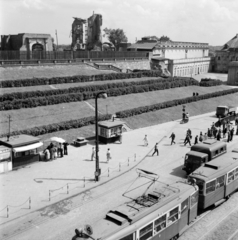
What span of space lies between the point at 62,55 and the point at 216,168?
47.8 m

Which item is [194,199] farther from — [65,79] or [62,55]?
[62,55]

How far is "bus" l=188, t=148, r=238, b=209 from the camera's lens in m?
18.0

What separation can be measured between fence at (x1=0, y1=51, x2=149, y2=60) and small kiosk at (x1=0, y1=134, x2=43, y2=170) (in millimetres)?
31151

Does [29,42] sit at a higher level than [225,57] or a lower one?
higher

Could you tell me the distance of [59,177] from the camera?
2380cm

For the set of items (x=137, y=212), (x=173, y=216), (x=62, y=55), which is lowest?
(x=173, y=216)

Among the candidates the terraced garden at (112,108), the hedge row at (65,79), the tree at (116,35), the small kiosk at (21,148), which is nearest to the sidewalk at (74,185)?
the small kiosk at (21,148)

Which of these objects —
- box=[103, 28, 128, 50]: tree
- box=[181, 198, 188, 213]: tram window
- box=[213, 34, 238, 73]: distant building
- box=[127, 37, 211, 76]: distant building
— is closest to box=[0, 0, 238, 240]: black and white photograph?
box=[181, 198, 188, 213]: tram window

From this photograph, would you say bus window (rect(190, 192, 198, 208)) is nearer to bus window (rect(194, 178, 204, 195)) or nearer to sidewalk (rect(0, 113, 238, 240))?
bus window (rect(194, 178, 204, 195))

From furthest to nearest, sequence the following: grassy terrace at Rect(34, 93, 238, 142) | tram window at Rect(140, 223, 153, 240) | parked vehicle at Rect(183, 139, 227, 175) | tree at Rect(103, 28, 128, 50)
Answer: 1. tree at Rect(103, 28, 128, 50)
2. grassy terrace at Rect(34, 93, 238, 142)
3. parked vehicle at Rect(183, 139, 227, 175)
4. tram window at Rect(140, 223, 153, 240)

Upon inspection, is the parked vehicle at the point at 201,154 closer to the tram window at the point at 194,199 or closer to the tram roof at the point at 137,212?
the tram window at the point at 194,199

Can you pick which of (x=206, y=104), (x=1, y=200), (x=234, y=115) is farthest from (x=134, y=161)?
(x=206, y=104)

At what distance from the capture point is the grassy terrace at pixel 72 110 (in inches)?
1337

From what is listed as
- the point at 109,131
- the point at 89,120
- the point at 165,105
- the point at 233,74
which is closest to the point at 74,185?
the point at 109,131
